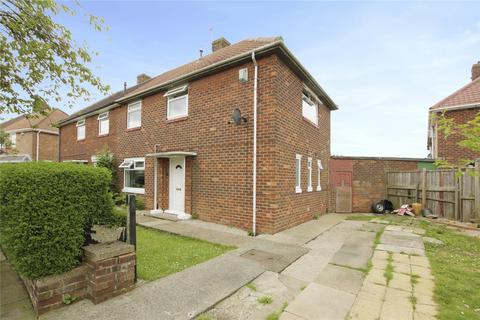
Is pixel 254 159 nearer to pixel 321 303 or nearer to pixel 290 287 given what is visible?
pixel 290 287

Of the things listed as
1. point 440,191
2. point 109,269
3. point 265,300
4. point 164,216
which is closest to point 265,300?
point 265,300

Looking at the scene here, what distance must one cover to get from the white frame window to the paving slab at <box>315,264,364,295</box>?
16.0 m

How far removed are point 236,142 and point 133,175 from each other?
641 cm

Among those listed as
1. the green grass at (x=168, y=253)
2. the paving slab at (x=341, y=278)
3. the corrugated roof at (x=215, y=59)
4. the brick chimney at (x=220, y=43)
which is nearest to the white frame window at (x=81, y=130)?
the corrugated roof at (x=215, y=59)

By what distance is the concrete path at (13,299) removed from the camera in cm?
283

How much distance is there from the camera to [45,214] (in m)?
2.95

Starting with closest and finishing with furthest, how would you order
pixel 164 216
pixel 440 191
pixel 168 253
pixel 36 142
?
pixel 168 253
pixel 164 216
pixel 440 191
pixel 36 142

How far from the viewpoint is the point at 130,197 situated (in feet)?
12.5

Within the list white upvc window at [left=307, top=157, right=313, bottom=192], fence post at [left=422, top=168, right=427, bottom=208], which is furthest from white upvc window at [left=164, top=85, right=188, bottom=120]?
fence post at [left=422, top=168, right=427, bottom=208]

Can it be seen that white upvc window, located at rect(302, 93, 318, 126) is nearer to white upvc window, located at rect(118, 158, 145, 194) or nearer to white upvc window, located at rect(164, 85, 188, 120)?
white upvc window, located at rect(164, 85, 188, 120)

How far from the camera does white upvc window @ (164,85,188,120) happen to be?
9.30 m

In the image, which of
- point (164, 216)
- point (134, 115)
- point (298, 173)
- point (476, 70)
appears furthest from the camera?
point (476, 70)

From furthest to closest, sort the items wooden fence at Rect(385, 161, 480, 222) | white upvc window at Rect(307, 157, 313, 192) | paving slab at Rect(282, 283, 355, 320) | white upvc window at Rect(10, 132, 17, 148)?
white upvc window at Rect(10, 132, 17, 148) → white upvc window at Rect(307, 157, 313, 192) → wooden fence at Rect(385, 161, 480, 222) → paving slab at Rect(282, 283, 355, 320)

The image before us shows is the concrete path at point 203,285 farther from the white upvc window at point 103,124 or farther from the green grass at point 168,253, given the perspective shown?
the white upvc window at point 103,124
